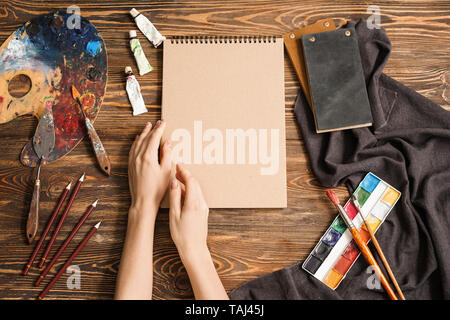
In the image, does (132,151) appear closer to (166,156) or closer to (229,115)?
(166,156)

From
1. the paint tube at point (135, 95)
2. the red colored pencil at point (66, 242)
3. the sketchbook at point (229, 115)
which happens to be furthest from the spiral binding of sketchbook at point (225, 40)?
the red colored pencil at point (66, 242)

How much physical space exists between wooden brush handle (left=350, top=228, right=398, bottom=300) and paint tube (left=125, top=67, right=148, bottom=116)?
64 cm

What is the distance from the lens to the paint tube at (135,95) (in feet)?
3.00

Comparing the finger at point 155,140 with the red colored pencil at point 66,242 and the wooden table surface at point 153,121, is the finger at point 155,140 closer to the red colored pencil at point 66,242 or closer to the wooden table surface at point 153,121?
the wooden table surface at point 153,121

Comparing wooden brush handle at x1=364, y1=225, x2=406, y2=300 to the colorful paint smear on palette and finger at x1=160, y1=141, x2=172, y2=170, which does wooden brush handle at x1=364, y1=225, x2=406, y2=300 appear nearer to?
the colorful paint smear on palette

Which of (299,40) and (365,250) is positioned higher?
(299,40)

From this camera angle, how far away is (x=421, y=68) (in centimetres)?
92

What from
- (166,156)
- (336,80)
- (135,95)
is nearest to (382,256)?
(336,80)

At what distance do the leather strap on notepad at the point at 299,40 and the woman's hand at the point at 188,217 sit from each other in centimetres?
42

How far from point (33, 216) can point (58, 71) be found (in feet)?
1.32

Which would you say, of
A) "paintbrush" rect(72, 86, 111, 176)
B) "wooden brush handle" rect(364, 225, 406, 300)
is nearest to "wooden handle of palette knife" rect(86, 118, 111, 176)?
"paintbrush" rect(72, 86, 111, 176)

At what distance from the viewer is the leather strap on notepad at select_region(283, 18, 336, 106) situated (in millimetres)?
917

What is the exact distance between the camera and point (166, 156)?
0.89 m

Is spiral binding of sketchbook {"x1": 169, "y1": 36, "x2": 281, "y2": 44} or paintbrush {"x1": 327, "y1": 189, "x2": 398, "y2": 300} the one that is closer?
paintbrush {"x1": 327, "y1": 189, "x2": 398, "y2": 300}
